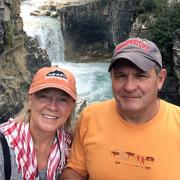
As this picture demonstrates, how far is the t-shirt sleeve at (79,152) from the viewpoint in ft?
10.4

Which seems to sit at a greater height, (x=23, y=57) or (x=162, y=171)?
(x=162, y=171)

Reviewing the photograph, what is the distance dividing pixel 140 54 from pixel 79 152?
2.99 feet


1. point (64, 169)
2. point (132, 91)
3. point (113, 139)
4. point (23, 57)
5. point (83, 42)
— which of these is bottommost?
point (83, 42)

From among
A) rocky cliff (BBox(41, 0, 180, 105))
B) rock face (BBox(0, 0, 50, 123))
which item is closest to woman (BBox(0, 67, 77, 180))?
rock face (BBox(0, 0, 50, 123))

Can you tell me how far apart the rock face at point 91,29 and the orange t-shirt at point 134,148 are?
2109 cm

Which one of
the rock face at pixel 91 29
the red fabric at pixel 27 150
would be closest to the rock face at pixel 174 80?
the rock face at pixel 91 29

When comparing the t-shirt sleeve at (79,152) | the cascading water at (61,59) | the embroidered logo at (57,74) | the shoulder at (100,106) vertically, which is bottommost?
the cascading water at (61,59)

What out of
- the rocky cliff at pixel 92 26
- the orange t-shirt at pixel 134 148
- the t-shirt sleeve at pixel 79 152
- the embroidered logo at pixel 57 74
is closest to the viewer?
the orange t-shirt at pixel 134 148

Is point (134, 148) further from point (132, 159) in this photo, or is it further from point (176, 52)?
point (176, 52)

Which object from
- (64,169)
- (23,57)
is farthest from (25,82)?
(64,169)

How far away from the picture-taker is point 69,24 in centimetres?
2462

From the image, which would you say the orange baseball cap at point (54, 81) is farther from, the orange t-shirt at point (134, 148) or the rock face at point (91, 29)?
the rock face at point (91, 29)

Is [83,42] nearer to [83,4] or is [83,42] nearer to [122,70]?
[83,4]

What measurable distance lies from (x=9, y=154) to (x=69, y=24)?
22.3 meters
